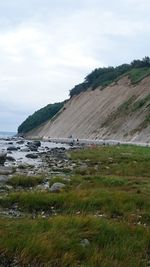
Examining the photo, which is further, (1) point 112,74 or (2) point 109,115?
(1) point 112,74

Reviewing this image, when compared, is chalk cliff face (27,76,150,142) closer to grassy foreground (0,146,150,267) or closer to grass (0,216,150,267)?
grassy foreground (0,146,150,267)

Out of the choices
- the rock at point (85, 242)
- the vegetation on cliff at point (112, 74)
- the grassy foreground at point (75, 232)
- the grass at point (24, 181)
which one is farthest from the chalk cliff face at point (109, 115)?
the rock at point (85, 242)

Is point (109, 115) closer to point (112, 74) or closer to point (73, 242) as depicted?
point (112, 74)

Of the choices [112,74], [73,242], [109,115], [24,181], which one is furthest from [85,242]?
[112,74]

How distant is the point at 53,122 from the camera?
160 metres

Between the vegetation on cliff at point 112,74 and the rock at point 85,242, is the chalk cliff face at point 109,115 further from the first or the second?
the rock at point 85,242

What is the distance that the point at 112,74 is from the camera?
15525 centimetres

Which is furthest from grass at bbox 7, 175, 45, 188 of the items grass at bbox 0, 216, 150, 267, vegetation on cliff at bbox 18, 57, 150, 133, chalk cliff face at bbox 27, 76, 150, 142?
vegetation on cliff at bbox 18, 57, 150, 133

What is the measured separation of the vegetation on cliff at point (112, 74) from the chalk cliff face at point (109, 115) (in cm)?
308

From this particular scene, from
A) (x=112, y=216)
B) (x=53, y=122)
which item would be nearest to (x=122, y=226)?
(x=112, y=216)

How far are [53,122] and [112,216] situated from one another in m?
148

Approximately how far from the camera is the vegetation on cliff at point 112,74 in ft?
436

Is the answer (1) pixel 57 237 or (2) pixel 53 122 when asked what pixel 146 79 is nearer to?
(2) pixel 53 122

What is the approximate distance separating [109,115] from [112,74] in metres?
39.9
